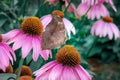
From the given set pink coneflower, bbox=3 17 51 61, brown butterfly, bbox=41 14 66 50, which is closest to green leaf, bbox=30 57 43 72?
pink coneflower, bbox=3 17 51 61

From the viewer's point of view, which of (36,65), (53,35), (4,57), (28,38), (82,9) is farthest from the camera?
(82,9)

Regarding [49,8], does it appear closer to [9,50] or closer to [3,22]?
[3,22]

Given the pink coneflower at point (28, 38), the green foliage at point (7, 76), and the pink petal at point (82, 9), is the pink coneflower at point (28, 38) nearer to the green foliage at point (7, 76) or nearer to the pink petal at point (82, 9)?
the green foliage at point (7, 76)

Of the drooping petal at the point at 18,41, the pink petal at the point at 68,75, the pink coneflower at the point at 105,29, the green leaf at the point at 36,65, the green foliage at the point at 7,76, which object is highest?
the drooping petal at the point at 18,41

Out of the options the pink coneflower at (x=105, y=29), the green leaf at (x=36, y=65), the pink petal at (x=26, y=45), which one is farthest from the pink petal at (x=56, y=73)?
the pink coneflower at (x=105, y=29)

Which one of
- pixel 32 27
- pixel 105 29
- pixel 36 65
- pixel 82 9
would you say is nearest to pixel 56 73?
pixel 32 27

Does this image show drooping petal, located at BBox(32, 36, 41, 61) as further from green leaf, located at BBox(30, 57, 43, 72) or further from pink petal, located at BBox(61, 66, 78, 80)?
green leaf, located at BBox(30, 57, 43, 72)

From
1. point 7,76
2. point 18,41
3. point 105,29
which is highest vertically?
point 18,41

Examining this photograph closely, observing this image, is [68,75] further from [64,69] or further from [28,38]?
[28,38]
